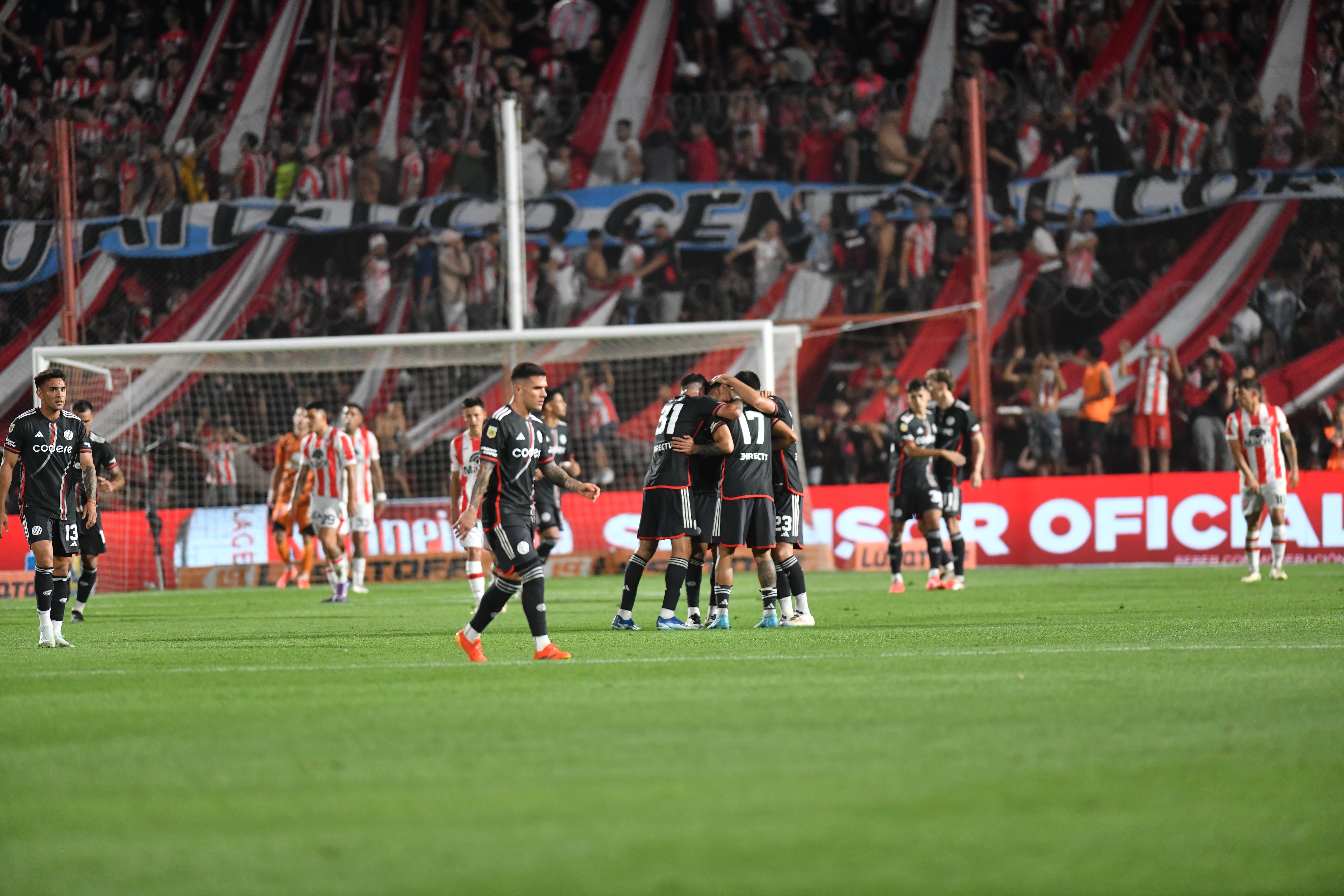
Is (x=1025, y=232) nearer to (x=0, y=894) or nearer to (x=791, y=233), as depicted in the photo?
(x=791, y=233)

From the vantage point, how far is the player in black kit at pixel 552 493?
1464 centimetres

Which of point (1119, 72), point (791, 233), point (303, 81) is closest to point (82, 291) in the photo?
point (303, 81)

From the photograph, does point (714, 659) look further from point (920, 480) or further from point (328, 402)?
point (328, 402)

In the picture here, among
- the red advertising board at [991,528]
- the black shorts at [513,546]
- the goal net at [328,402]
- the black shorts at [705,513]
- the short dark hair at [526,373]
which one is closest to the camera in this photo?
the black shorts at [513,546]

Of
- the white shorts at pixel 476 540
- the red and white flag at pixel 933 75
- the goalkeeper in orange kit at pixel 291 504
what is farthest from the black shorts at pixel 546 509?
the red and white flag at pixel 933 75

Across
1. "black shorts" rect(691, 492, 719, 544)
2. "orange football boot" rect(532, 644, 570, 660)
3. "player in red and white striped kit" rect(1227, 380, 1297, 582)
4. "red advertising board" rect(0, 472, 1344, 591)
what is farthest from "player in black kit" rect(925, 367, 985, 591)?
"orange football boot" rect(532, 644, 570, 660)

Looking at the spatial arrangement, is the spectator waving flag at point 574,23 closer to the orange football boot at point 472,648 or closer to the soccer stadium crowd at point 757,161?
the soccer stadium crowd at point 757,161

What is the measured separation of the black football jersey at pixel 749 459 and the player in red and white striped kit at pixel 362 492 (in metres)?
8.10

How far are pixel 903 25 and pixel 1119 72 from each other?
4.71 metres

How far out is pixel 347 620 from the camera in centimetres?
1423

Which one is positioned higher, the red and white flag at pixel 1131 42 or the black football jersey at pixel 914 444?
the red and white flag at pixel 1131 42

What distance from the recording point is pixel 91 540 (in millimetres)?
16125

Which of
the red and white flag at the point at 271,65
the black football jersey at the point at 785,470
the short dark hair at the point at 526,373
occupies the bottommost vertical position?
the black football jersey at the point at 785,470

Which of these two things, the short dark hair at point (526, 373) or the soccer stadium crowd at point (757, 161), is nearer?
the short dark hair at point (526, 373)
